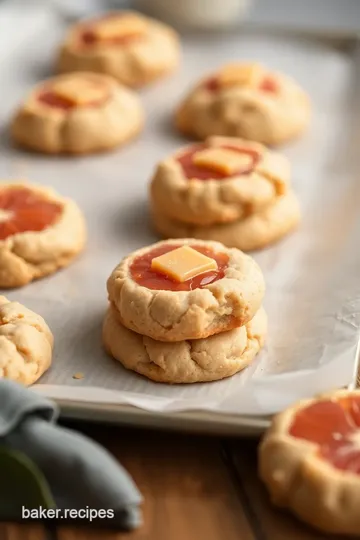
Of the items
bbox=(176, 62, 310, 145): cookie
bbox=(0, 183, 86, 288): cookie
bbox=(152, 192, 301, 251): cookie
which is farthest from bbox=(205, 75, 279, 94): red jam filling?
bbox=(0, 183, 86, 288): cookie

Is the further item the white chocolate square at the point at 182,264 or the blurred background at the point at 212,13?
the blurred background at the point at 212,13

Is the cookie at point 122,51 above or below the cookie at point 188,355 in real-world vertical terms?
above

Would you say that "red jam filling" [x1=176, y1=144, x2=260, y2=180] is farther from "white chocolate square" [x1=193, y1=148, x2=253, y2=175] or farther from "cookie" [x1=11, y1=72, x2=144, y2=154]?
"cookie" [x1=11, y1=72, x2=144, y2=154]

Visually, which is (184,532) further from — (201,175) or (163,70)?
(163,70)

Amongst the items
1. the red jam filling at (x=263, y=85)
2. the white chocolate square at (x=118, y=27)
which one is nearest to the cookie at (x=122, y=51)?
the white chocolate square at (x=118, y=27)

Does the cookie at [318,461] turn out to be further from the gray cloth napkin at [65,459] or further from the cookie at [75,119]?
the cookie at [75,119]

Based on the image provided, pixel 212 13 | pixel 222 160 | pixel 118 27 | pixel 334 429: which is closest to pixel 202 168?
pixel 222 160
